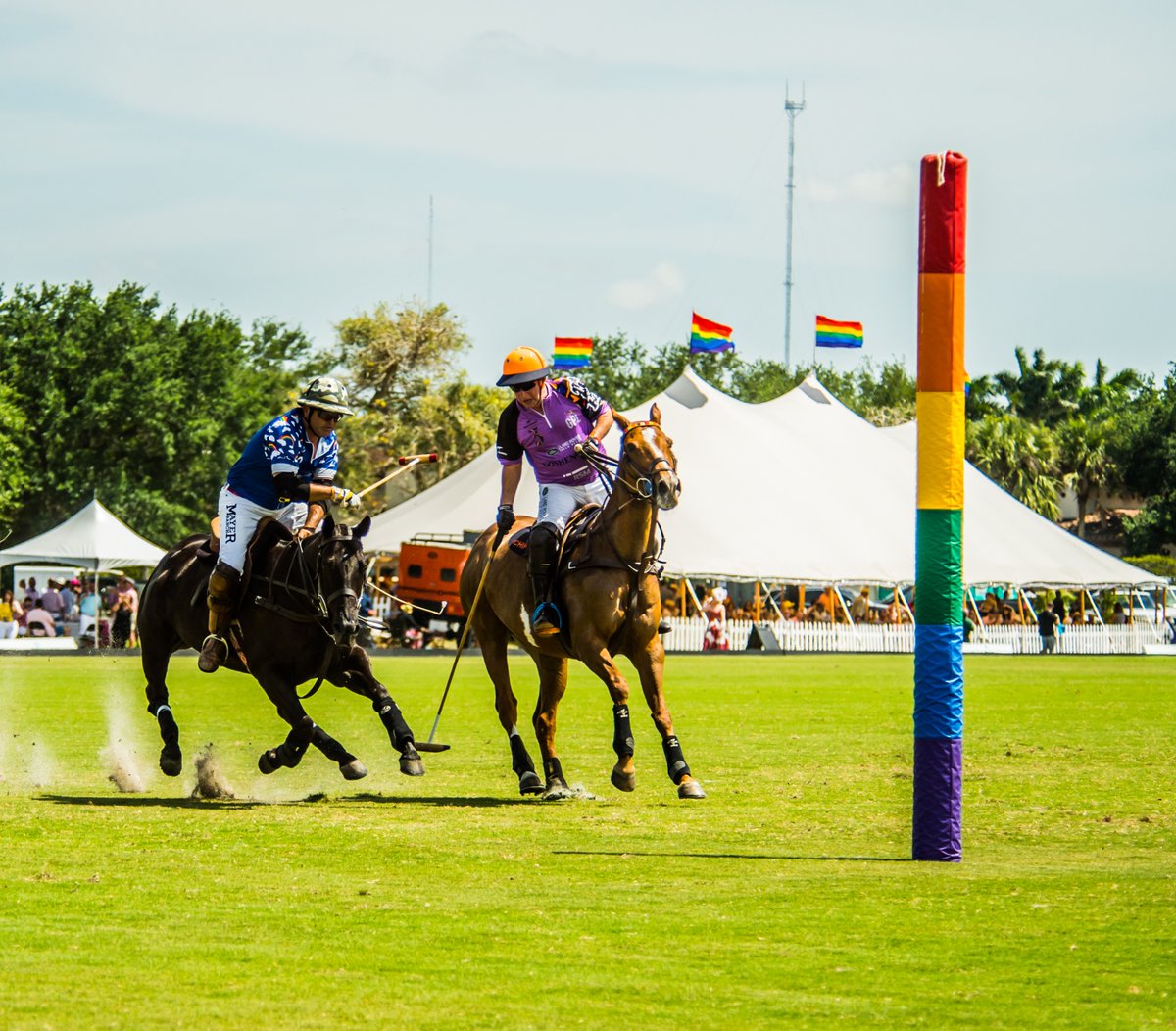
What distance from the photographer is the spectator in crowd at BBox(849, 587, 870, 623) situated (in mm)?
54562

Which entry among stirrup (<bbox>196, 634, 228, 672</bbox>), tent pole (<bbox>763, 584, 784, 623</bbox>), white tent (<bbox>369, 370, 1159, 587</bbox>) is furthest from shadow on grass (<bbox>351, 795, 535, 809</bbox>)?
tent pole (<bbox>763, 584, 784, 623</bbox>)

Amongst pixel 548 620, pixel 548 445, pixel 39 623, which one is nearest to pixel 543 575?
pixel 548 620

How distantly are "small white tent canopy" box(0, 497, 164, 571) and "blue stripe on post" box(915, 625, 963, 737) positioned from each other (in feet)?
126

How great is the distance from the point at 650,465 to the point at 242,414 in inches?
2537

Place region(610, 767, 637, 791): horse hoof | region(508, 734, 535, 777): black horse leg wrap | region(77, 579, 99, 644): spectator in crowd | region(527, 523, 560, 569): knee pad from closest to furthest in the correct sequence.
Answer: region(610, 767, 637, 791): horse hoof → region(527, 523, 560, 569): knee pad → region(508, 734, 535, 777): black horse leg wrap → region(77, 579, 99, 644): spectator in crowd

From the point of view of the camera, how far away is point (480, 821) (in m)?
11.7

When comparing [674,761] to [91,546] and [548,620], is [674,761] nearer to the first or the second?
[548,620]

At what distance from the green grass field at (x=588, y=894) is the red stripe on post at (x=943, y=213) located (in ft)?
9.83

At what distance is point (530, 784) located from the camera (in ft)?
44.2

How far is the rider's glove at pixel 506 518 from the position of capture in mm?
14019

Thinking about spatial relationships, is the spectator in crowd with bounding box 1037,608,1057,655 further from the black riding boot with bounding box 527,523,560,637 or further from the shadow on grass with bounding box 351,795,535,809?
the shadow on grass with bounding box 351,795,535,809

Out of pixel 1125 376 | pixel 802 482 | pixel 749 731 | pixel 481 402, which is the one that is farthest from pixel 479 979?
pixel 1125 376

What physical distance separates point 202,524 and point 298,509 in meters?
60.7

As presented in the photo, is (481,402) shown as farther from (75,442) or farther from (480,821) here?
(480,821)
